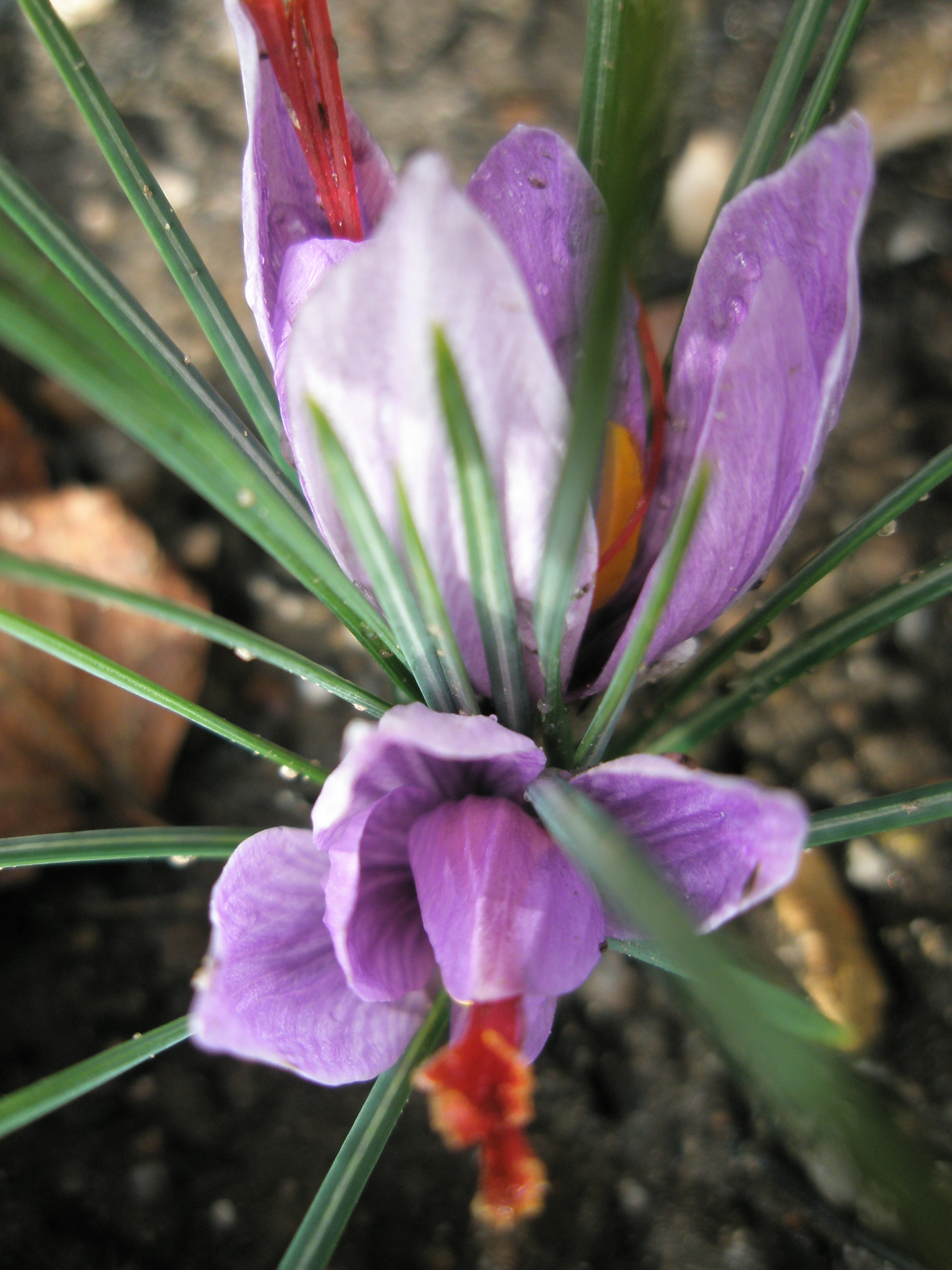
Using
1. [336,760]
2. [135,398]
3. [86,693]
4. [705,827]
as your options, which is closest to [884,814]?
[705,827]

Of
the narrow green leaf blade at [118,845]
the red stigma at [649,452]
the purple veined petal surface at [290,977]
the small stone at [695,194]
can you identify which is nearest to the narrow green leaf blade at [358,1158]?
the purple veined petal surface at [290,977]

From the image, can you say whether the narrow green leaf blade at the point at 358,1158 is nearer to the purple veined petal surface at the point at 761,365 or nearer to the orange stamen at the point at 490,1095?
the orange stamen at the point at 490,1095

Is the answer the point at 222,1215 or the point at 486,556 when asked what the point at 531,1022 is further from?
the point at 222,1215

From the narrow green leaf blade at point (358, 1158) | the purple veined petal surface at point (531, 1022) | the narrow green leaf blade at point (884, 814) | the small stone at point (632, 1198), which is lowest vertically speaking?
the small stone at point (632, 1198)

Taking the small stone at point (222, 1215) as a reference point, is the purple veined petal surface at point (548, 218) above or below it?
above

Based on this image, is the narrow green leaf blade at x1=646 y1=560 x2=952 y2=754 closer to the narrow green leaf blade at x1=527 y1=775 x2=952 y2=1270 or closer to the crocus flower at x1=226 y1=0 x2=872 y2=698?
the crocus flower at x1=226 y1=0 x2=872 y2=698

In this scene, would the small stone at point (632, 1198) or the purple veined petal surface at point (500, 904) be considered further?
the small stone at point (632, 1198)

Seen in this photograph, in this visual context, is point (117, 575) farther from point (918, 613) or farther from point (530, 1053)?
point (918, 613)

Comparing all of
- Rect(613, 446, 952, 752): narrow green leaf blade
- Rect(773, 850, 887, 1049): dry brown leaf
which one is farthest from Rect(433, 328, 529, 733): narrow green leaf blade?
Rect(773, 850, 887, 1049): dry brown leaf
